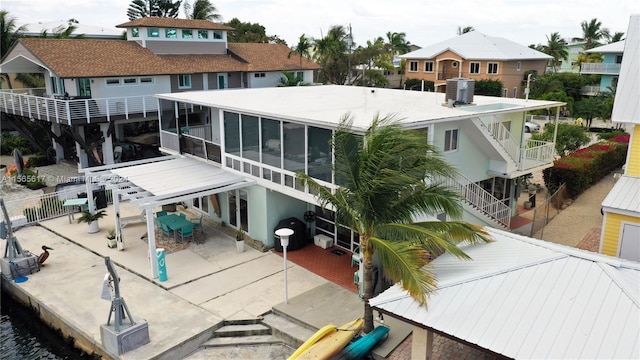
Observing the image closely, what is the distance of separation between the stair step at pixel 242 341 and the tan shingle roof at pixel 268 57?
2510 cm

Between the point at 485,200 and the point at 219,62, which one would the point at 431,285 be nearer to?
the point at 485,200

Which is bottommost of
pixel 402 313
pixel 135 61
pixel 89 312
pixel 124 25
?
pixel 89 312

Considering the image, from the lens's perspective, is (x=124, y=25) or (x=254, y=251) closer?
(x=254, y=251)

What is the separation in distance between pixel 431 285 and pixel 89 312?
9512mm

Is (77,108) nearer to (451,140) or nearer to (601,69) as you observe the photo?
(451,140)

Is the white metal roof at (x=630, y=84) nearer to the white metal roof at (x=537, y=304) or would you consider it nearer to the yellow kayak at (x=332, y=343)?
the white metal roof at (x=537, y=304)

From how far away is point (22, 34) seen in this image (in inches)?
1470

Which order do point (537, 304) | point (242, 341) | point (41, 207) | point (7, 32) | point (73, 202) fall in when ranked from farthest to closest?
point (7, 32) → point (41, 207) → point (73, 202) → point (242, 341) → point (537, 304)

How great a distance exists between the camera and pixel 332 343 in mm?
11047

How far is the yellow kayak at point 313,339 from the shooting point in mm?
10906

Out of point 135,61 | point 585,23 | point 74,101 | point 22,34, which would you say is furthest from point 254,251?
point 585,23

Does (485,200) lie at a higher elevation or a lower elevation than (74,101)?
lower

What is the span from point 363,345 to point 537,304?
163 inches

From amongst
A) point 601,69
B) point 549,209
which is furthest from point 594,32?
point 549,209
